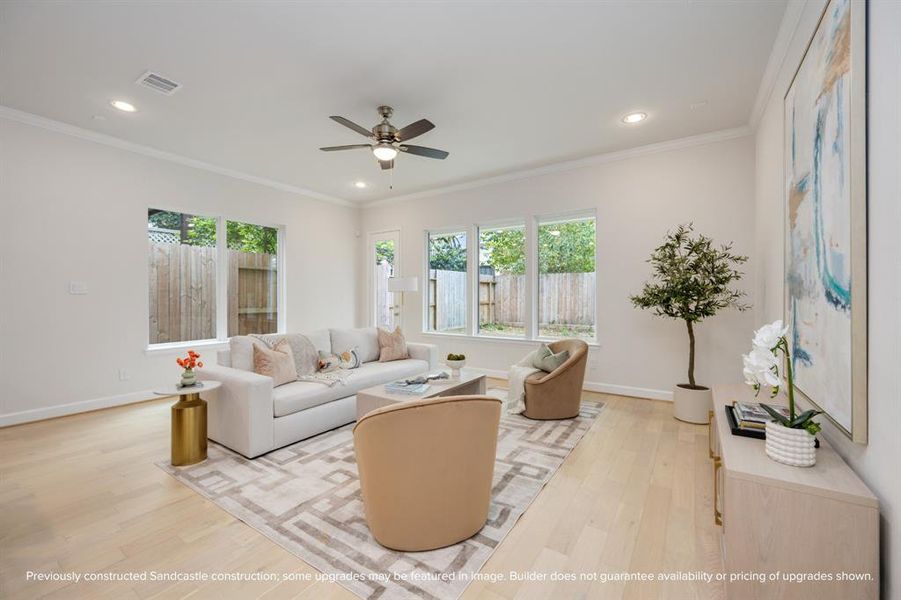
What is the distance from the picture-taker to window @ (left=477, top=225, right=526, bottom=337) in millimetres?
5508

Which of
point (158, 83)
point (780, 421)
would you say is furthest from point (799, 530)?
point (158, 83)

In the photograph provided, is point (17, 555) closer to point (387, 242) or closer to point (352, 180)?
point (352, 180)

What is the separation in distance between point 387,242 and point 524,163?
289 cm

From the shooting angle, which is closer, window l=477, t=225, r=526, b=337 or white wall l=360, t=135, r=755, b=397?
white wall l=360, t=135, r=755, b=397

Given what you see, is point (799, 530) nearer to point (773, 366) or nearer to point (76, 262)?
point (773, 366)

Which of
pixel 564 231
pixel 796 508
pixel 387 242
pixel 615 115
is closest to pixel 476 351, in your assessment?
pixel 564 231

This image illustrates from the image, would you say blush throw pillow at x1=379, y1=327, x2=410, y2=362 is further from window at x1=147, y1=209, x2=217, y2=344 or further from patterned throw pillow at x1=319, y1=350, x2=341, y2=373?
window at x1=147, y1=209, x2=217, y2=344

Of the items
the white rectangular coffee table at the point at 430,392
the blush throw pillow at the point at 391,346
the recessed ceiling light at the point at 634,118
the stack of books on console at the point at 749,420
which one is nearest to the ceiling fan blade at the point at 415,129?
the recessed ceiling light at the point at 634,118

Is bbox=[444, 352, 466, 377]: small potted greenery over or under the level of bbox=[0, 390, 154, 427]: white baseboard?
over

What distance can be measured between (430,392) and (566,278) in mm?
2800

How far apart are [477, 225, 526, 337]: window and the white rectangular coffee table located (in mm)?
1767

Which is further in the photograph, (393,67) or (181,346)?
(181,346)

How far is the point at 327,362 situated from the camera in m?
3.89

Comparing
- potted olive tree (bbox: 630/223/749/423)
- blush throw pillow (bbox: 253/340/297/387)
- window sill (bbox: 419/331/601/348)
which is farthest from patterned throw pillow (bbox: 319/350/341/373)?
potted olive tree (bbox: 630/223/749/423)
